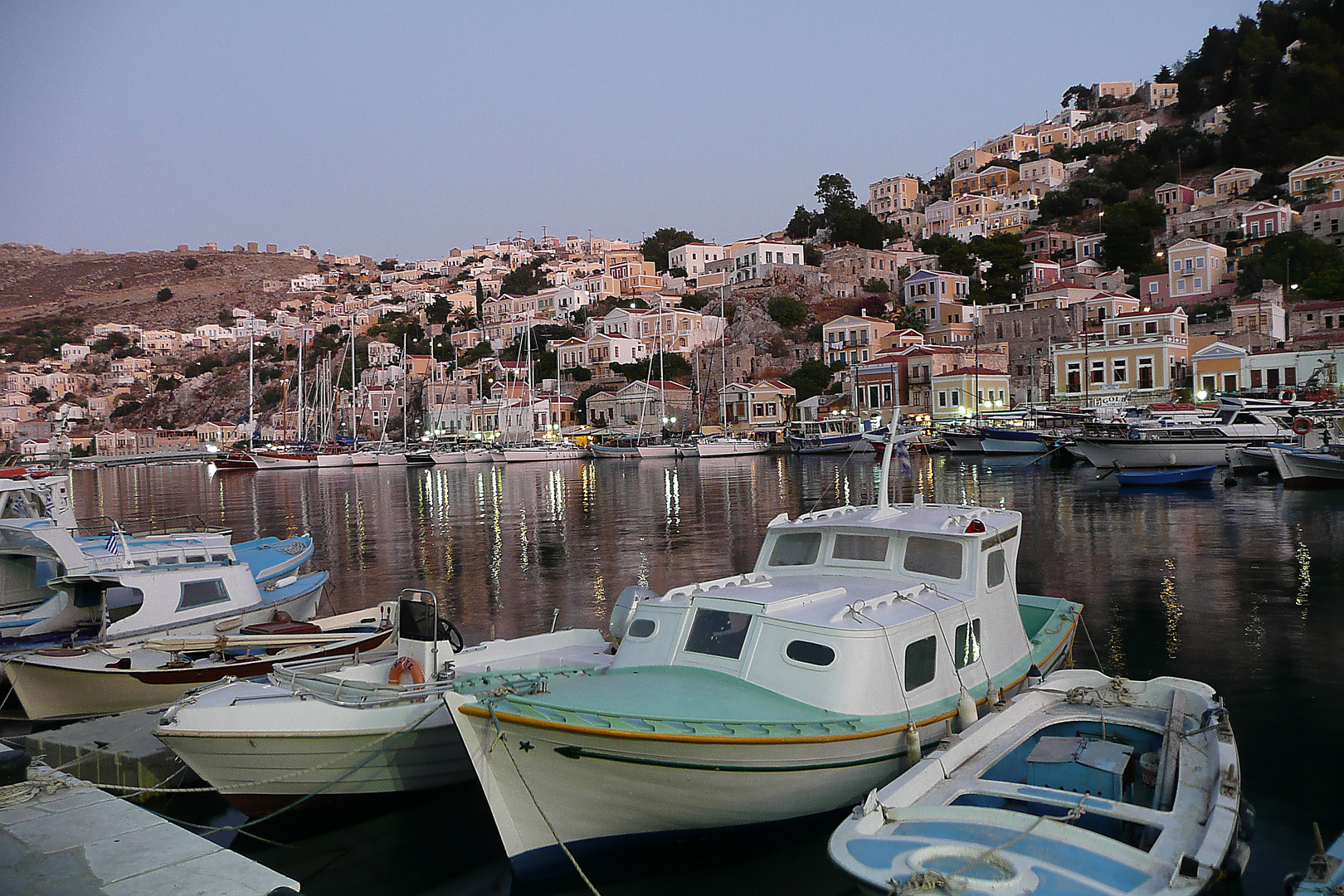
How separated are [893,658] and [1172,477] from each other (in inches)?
1519

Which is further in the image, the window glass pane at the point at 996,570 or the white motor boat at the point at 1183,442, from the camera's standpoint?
the white motor boat at the point at 1183,442

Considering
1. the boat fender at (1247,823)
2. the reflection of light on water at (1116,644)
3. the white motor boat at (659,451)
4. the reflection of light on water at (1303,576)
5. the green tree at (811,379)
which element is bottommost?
the reflection of light on water at (1303,576)

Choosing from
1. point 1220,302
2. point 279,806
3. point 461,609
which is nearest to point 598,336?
point 1220,302

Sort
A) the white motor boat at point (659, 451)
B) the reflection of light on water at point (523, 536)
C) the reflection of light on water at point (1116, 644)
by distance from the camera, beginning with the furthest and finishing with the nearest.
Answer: the white motor boat at point (659, 451), the reflection of light on water at point (523, 536), the reflection of light on water at point (1116, 644)

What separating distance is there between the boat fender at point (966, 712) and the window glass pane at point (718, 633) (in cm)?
228

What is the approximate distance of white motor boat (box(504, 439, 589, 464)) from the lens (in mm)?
87562

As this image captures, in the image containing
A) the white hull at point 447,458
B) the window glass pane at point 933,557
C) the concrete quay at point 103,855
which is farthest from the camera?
the white hull at point 447,458

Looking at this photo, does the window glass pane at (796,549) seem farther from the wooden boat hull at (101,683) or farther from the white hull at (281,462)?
the white hull at (281,462)

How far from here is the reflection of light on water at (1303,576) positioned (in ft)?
57.5

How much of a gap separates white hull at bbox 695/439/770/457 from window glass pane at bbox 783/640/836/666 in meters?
72.5

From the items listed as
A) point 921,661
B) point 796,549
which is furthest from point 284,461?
point 921,661

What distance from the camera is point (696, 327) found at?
115m

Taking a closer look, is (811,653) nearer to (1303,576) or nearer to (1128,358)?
(1303,576)

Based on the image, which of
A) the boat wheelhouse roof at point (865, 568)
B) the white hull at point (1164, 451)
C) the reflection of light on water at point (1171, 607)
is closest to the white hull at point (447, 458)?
the white hull at point (1164, 451)
